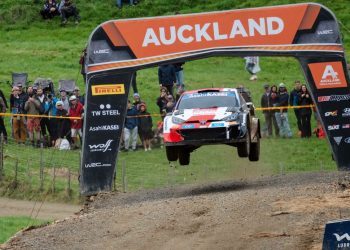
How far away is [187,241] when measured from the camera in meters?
19.3

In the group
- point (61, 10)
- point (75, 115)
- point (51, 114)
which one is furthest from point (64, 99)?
point (61, 10)

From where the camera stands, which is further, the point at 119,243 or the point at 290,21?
the point at 290,21

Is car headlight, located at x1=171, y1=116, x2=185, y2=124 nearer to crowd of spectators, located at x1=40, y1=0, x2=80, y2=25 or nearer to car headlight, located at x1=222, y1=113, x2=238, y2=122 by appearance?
car headlight, located at x1=222, y1=113, x2=238, y2=122

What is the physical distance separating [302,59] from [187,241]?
8012mm

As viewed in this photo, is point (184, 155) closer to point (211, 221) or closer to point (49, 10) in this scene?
point (211, 221)

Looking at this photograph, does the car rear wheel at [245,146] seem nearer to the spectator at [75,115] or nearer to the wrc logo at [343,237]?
the spectator at [75,115]

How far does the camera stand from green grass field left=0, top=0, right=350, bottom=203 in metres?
29.8

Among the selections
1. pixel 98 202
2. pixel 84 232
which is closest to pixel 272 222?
pixel 84 232

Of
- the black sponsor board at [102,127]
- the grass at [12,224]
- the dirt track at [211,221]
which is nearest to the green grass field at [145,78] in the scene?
the black sponsor board at [102,127]

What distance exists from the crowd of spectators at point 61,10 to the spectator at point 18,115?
1442cm

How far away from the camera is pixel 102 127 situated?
26.0 m

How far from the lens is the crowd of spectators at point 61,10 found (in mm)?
48406

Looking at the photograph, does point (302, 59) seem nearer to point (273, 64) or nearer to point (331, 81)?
point (331, 81)

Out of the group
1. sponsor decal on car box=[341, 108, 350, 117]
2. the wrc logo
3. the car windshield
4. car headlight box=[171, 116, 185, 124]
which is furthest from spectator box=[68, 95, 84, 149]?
the wrc logo
